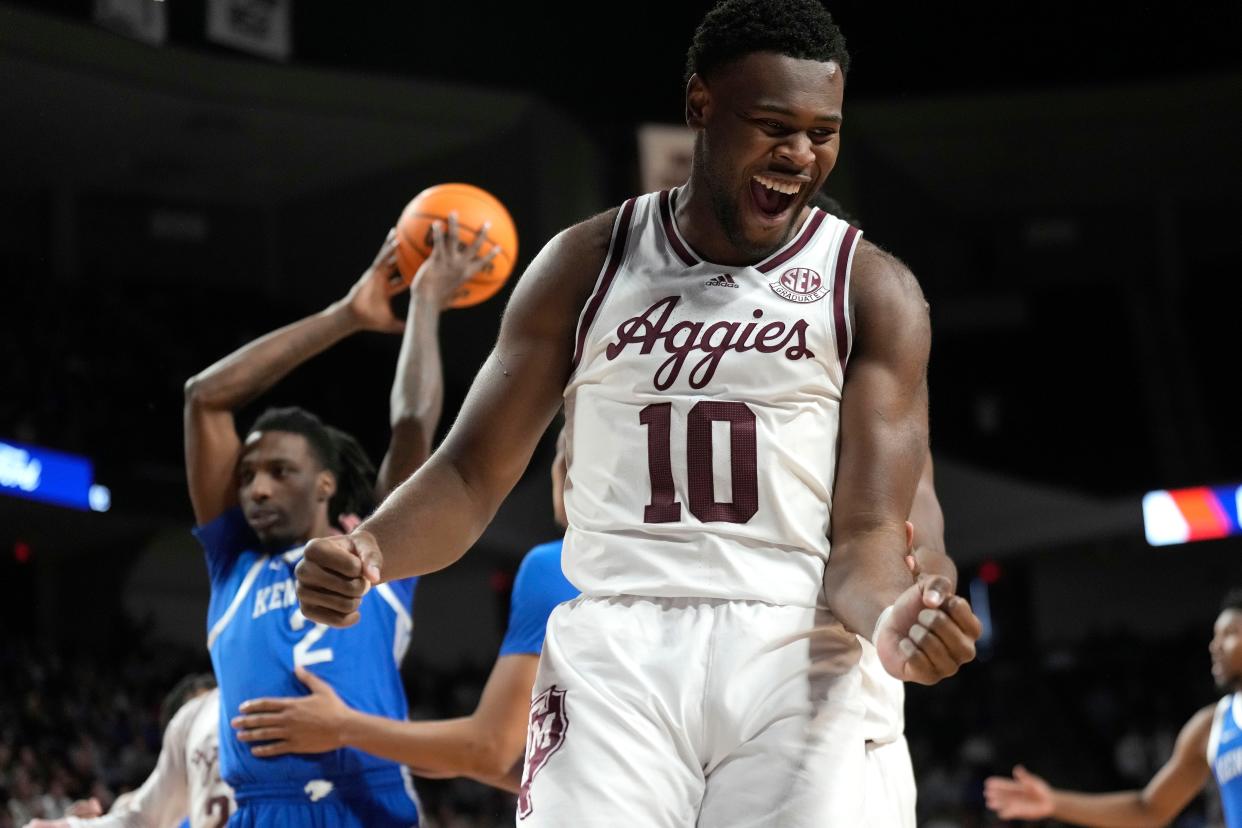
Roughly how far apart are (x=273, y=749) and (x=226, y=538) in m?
0.83

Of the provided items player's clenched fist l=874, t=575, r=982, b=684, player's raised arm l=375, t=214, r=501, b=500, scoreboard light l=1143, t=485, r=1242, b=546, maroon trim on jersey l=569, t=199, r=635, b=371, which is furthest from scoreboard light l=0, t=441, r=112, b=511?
player's clenched fist l=874, t=575, r=982, b=684

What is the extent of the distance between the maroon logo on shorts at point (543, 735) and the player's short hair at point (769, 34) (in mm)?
1133

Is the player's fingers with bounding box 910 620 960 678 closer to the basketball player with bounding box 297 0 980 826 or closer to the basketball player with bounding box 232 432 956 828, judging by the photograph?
the basketball player with bounding box 297 0 980 826

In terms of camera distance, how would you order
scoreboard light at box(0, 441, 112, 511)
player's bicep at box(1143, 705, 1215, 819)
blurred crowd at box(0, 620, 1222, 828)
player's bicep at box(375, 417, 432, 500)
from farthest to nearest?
1. scoreboard light at box(0, 441, 112, 511)
2. blurred crowd at box(0, 620, 1222, 828)
3. player's bicep at box(1143, 705, 1215, 819)
4. player's bicep at box(375, 417, 432, 500)

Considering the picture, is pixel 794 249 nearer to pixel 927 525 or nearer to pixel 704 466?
pixel 704 466

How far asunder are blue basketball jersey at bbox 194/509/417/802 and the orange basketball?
0.97 metres

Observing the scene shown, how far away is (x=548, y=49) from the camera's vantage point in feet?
58.6

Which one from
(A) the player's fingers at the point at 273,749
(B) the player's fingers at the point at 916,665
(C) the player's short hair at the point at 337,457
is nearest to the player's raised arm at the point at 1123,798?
(C) the player's short hair at the point at 337,457

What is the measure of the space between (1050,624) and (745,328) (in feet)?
66.5

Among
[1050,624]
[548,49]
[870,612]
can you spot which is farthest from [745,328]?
[1050,624]

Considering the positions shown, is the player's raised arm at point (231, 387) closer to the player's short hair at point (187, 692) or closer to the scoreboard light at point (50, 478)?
the player's short hair at point (187, 692)

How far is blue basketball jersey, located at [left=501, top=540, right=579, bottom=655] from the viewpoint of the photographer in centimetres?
401

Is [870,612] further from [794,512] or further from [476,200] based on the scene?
[476,200]

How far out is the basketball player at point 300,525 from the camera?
165 inches
